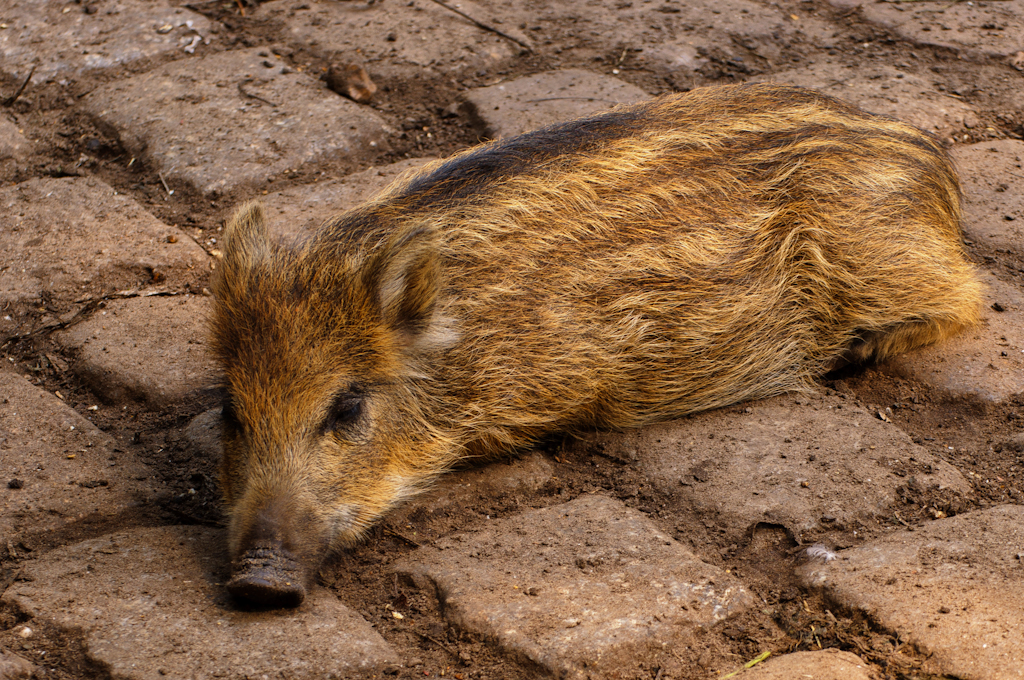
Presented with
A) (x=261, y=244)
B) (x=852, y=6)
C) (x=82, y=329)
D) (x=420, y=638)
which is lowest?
(x=82, y=329)

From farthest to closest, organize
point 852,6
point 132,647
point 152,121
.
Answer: point 852,6, point 152,121, point 132,647

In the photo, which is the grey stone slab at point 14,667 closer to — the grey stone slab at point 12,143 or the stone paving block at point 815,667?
the stone paving block at point 815,667

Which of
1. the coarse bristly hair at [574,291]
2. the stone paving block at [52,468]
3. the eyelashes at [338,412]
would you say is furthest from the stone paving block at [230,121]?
the eyelashes at [338,412]

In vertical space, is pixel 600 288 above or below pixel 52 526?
above

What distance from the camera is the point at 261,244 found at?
13.3 feet

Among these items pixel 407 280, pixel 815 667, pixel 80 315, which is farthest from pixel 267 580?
pixel 80 315

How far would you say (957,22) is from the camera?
6.95m

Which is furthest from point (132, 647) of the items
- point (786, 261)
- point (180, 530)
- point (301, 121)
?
point (301, 121)

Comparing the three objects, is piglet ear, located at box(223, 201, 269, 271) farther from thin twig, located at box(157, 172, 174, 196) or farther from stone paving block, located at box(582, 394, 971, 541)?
stone paving block, located at box(582, 394, 971, 541)

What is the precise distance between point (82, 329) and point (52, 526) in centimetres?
120

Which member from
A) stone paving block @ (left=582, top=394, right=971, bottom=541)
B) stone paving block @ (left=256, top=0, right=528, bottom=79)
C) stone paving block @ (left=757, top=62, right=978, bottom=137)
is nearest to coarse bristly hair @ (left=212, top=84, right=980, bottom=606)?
stone paving block @ (left=582, top=394, right=971, bottom=541)

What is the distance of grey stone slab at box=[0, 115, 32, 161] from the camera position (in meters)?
5.50

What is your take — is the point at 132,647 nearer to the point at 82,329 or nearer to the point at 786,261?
the point at 82,329

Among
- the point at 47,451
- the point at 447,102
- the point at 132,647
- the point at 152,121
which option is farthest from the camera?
the point at 447,102
